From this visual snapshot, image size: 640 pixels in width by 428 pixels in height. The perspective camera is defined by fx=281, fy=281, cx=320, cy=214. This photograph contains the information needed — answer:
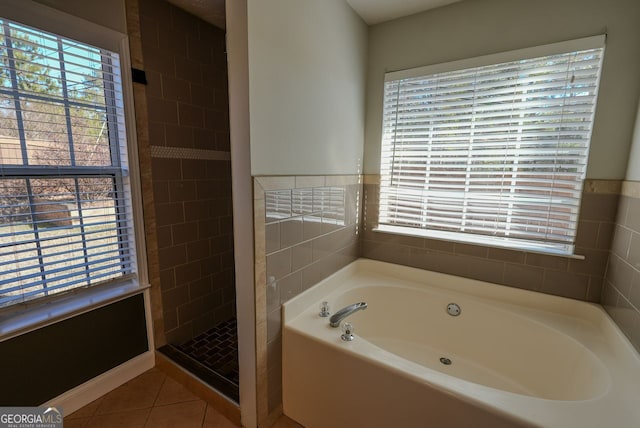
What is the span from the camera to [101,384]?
1.71 metres

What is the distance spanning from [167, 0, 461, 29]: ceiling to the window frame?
0.53 m

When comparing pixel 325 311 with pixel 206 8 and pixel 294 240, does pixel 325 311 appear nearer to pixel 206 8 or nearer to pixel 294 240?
pixel 294 240

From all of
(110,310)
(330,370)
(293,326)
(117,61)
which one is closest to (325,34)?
(117,61)

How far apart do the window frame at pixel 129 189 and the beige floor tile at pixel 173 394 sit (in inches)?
25.5

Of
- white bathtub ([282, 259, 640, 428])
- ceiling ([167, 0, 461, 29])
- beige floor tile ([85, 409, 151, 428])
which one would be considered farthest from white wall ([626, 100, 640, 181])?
beige floor tile ([85, 409, 151, 428])

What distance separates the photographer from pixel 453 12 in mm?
1851

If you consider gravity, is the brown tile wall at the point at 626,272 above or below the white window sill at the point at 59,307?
above

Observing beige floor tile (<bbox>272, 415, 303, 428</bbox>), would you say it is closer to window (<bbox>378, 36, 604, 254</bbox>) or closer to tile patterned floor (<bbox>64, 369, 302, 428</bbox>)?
tile patterned floor (<bbox>64, 369, 302, 428</bbox>)

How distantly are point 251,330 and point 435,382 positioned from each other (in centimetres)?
85

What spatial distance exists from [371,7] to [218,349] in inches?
105

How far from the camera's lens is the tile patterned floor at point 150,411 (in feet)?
5.07

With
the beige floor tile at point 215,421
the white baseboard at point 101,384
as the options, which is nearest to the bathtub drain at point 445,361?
the beige floor tile at point 215,421

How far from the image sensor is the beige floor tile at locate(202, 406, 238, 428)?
1.55 metres

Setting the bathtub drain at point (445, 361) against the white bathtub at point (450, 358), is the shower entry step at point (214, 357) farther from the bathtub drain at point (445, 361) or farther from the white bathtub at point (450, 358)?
the bathtub drain at point (445, 361)
